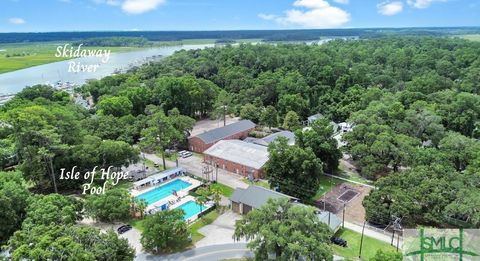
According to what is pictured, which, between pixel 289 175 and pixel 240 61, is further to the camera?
pixel 240 61

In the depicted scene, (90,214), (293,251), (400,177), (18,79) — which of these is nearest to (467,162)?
(400,177)

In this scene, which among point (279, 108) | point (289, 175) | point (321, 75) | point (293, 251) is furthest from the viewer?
point (321, 75)

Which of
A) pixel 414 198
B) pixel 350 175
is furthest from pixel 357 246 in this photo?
pixel 350 175

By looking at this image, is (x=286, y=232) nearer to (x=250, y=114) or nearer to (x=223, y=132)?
(x=223, y=132)

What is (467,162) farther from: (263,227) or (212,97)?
(212,97)

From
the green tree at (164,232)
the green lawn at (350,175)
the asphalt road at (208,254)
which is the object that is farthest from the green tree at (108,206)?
the green lawn at (350,175)

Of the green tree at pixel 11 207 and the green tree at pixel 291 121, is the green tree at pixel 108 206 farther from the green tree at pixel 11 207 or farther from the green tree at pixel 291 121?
the green tree at pixel 291 121
